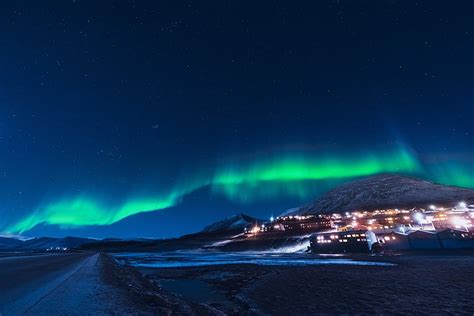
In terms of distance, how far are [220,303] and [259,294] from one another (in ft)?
12.7

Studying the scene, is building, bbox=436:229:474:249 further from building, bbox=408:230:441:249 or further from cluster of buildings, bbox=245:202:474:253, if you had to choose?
building, bbox=408:230:441:249

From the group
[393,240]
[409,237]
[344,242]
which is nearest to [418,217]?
[393,240]

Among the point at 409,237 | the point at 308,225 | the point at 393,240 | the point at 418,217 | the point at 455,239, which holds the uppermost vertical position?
the point at 308,225

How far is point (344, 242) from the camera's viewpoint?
3723 inches

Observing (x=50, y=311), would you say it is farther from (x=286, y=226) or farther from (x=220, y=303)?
(x=286, y=226)

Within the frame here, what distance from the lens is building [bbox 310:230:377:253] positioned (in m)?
90.2

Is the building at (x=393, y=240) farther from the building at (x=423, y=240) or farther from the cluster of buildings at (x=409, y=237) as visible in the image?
the building at (x=423, y=240)

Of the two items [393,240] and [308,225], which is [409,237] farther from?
[308,225]

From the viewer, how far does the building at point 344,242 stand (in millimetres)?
90250

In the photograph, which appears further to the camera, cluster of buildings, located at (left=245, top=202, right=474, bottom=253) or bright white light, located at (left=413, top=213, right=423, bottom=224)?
bright white light, located at (left=413, top=213, right=423, bottom=224)

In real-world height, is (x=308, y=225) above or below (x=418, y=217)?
above

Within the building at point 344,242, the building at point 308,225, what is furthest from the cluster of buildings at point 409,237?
the building at point 308,225

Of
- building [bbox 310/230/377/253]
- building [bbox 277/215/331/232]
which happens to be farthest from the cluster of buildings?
building [bbox 277/215/331/232]

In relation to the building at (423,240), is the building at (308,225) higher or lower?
higher
